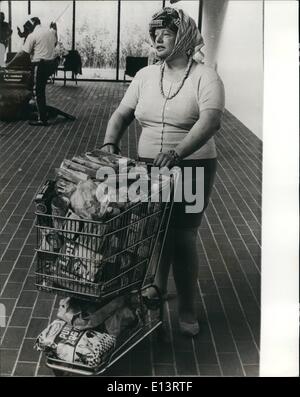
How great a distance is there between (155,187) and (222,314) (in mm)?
1061

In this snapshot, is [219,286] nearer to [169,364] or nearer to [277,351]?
[169,364]

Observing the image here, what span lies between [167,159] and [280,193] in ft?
1.61

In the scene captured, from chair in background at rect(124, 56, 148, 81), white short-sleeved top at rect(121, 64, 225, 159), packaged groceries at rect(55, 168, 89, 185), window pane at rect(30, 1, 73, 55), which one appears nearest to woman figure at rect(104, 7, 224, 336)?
white short-sleeved top at rect(121, 64, 225, 159)

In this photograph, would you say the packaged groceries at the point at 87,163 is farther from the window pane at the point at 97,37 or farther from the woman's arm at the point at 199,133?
the window pane at the point at 97,37

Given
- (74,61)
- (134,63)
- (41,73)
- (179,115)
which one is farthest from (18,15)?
(41,73)

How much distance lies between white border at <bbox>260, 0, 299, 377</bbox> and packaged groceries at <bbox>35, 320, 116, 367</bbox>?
0.67m

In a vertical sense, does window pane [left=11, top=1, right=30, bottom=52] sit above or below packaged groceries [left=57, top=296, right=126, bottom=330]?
above

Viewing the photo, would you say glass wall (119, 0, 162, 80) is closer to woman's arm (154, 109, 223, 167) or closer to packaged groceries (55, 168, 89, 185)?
woman's arm (154, 109, 223, 167)

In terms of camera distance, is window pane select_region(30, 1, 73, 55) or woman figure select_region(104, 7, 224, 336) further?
window pane select_region(30, 1, 73, 55)

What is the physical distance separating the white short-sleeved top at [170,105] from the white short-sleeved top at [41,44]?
1.09 meters

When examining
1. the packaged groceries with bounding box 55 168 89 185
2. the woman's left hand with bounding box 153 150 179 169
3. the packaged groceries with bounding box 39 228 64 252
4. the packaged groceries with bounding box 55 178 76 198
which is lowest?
the packaged groceries with bounding box 39 228 64 252

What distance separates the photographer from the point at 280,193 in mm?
2525

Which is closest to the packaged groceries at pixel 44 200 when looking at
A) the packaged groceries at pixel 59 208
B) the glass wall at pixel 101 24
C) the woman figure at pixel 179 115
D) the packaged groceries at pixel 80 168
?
the packaged groceries at pixel 59 208

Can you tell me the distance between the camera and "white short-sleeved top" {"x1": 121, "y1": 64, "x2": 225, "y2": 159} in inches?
109
